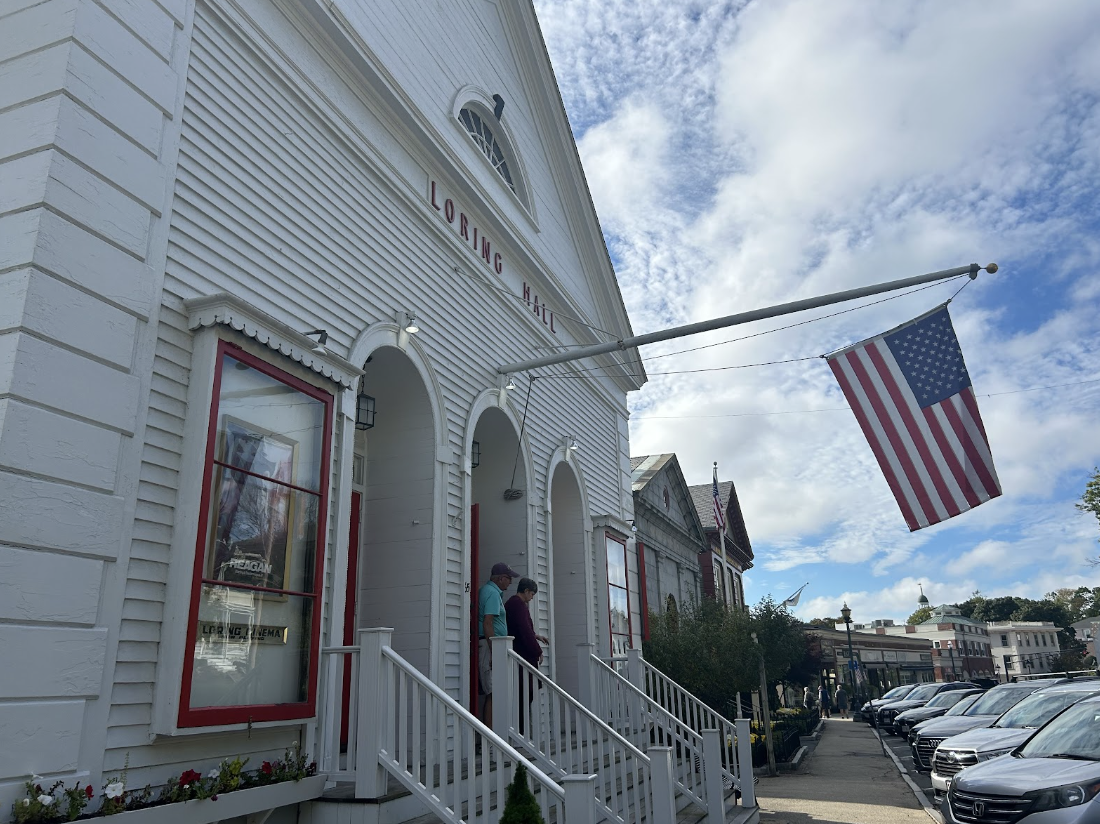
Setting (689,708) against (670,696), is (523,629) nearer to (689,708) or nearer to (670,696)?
(689,708)

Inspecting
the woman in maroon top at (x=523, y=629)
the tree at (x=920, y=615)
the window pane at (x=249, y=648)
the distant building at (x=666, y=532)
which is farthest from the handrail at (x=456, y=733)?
the tree at (x=920, y=615)

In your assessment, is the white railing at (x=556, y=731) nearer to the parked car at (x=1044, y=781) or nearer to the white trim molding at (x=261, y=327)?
the parked car at (x=1044, y=781)

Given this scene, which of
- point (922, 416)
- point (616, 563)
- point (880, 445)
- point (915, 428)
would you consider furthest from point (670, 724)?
point (922, 416)

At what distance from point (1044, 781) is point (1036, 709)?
19.8ft

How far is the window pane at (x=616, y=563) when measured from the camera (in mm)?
12844

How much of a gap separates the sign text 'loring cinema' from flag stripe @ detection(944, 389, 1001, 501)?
17.8 ft

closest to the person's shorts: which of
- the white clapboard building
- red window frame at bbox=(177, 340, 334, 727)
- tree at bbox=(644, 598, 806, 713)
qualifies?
the white clapboard building

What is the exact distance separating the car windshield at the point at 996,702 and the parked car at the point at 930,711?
15.0 feet

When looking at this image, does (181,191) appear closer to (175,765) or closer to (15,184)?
(15,184)

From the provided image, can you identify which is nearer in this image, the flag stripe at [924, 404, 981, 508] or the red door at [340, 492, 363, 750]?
the red door at [340, 492, 363, 750]

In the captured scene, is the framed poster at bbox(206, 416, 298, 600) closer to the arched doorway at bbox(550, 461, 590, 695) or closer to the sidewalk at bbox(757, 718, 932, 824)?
the arched doorway at bbox(550, 461, 590, 695)

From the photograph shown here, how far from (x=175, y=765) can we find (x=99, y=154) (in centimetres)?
345

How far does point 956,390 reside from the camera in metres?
8.69

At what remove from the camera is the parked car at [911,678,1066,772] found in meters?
14.4
